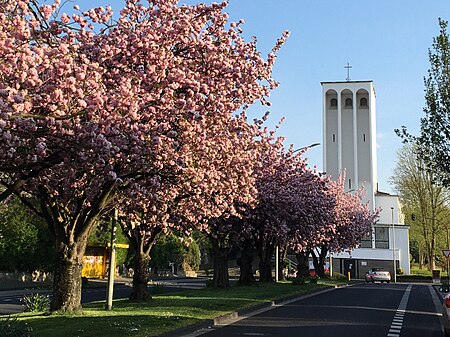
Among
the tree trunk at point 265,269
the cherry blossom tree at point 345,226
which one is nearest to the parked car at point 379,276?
the cherry blossom tree at point 345,226

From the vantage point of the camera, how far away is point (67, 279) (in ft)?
54.5

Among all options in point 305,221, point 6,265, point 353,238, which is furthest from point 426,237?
point 6,265

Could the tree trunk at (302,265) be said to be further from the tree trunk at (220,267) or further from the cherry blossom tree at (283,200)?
the tree trunk at (220,267)

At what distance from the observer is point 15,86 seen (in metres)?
9.42

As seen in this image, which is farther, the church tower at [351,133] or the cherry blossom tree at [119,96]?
the church tower at [351,133]

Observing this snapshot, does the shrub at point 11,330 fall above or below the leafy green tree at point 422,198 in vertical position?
below

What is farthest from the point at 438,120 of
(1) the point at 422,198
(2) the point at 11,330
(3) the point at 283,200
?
(1) the point at 422,198

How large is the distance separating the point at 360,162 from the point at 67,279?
227 feet

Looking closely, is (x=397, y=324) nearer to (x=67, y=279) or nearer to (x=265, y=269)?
(x=67, y=279)

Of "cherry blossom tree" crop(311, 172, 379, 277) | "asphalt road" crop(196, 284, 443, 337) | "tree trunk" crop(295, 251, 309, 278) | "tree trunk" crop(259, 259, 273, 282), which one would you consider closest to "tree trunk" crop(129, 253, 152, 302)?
"asphalt road" crop(196, 284, 443, 337)

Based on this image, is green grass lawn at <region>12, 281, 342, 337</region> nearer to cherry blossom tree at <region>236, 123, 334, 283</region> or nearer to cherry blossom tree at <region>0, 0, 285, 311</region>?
cherry blossom tree at <region>0, 0, 285, 311</region>

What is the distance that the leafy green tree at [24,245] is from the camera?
3950 centimetres

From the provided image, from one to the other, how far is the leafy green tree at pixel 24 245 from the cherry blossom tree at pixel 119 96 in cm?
2462

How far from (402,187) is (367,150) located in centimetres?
835
